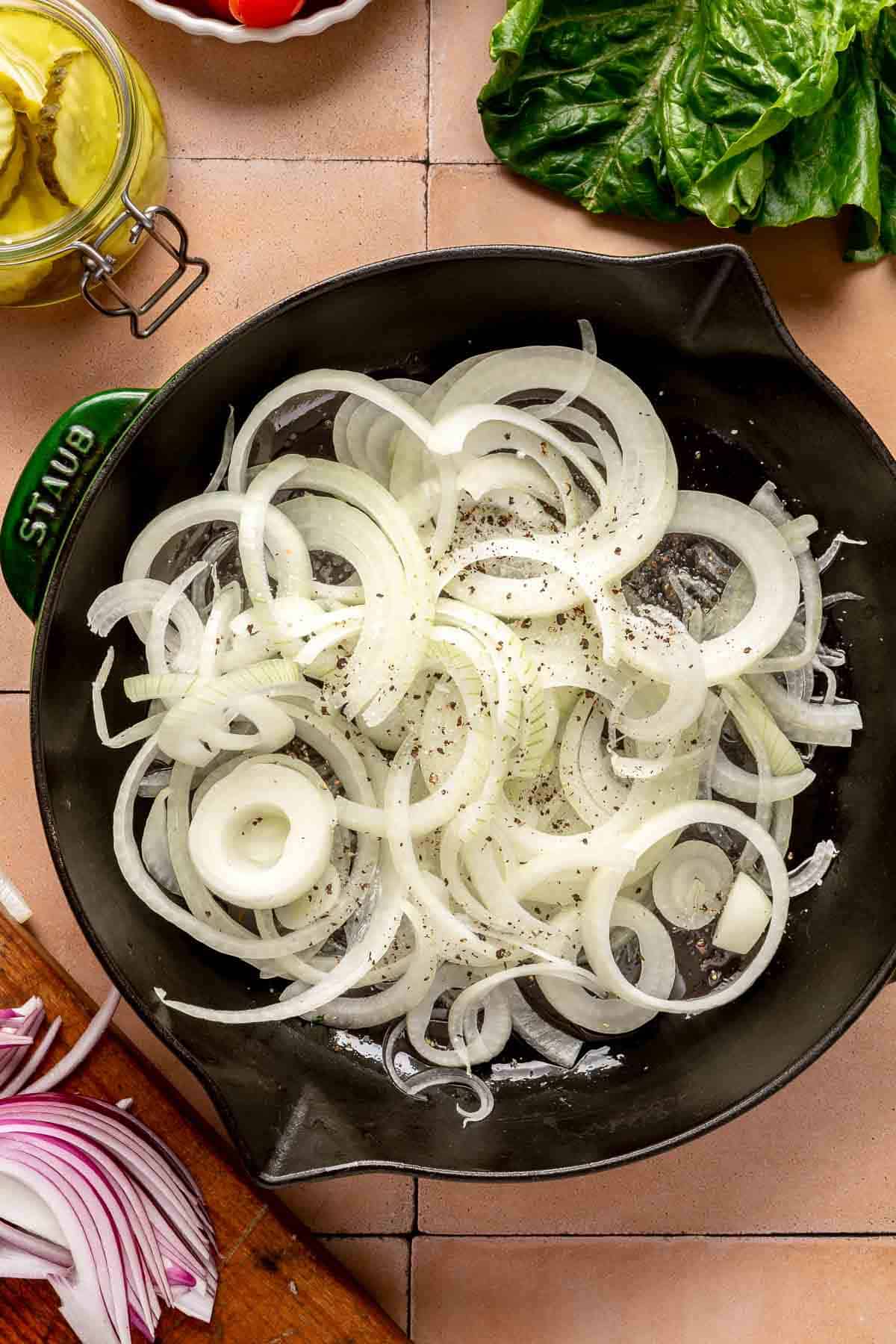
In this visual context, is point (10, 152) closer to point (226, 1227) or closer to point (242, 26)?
point (242, 26)

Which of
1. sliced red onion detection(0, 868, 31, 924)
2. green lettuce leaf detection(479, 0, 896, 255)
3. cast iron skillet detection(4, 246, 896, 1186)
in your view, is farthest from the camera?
sliced red onion detection(0, 868, 31, 924)

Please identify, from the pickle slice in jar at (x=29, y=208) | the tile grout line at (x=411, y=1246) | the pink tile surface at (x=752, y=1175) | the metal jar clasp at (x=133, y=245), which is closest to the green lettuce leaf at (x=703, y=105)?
the metal jar clasp at (x=133, y=245)

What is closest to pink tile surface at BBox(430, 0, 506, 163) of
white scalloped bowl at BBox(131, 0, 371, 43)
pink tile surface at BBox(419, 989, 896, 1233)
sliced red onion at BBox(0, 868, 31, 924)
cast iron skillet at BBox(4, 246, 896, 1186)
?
white scalloped bowl at BBox(131, 0, 371, 43)

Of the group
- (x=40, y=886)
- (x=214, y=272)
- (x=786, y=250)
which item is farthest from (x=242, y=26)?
(x=40, y=886)

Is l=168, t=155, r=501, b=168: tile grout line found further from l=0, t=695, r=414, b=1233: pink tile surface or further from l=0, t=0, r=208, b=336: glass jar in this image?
l=0, t=695, r=414, b=1233: pink tile surface

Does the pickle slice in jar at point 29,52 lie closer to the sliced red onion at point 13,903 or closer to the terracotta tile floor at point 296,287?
the terracotta tile floor at point 296,287

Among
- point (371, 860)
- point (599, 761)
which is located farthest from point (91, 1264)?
point (599, 761)
